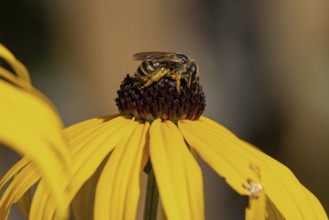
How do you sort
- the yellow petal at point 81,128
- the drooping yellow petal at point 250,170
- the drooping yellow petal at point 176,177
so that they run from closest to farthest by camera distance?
the drooping yellow petal at point 176,177
the drooping yellow petal at point 250,170
the yellow petal at point 81,128

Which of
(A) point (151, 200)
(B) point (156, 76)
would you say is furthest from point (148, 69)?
(A) point (151, 200)

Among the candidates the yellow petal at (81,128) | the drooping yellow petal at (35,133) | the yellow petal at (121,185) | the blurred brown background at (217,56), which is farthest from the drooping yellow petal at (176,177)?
the blurred brown background at (217,56)

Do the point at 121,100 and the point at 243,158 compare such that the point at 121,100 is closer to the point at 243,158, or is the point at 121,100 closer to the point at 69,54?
the point at 243,158

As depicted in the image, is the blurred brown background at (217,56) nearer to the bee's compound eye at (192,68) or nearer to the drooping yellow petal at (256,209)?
the bee's compound eye at (192,68)

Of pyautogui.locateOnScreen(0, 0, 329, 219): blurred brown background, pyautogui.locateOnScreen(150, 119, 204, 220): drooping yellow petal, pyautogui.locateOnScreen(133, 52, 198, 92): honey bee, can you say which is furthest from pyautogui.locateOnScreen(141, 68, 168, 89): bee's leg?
pyautogui.locateOnScreen(0, 0, 329, 219): blurred brown background

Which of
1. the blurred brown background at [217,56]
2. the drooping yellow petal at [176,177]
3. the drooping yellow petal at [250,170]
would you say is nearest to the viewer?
the drooping yellow petal at [176,177]

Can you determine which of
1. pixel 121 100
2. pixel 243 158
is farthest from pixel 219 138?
pixel 121 100
